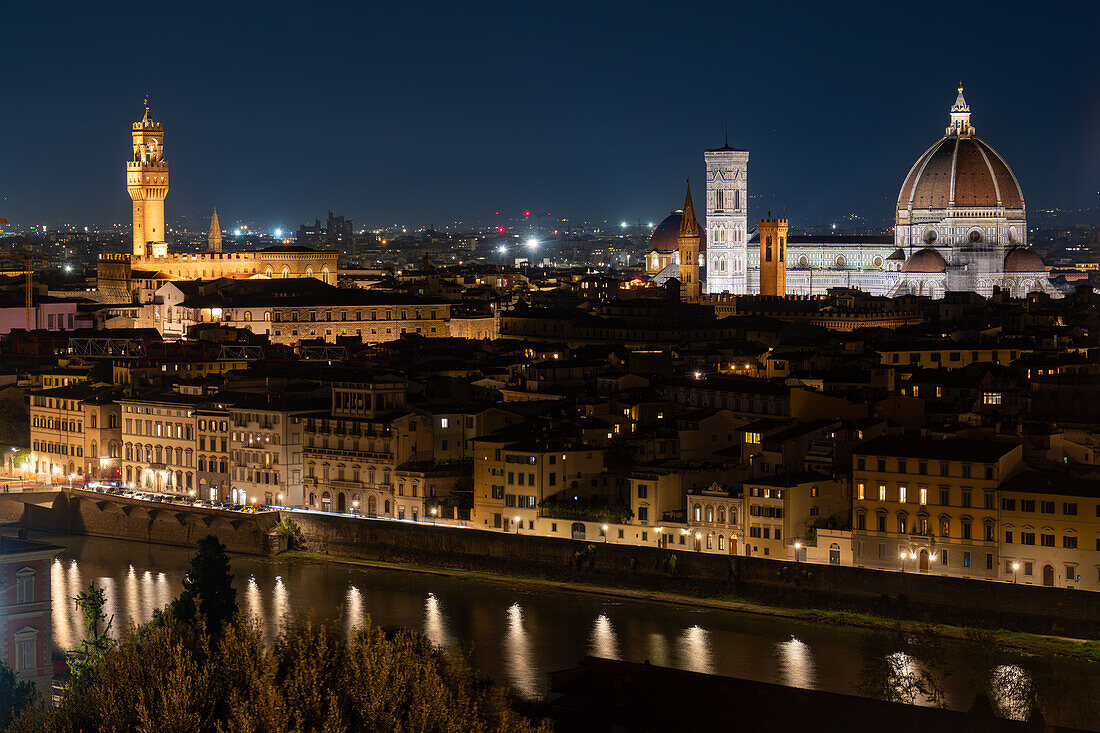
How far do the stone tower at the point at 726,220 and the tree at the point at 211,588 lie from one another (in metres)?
47.3

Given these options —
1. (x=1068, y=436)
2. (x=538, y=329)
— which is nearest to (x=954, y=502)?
(x=1068, y=436)

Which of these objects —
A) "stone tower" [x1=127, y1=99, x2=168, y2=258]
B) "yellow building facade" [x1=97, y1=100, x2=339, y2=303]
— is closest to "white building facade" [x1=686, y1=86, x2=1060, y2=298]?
"yellow building facade" [x1=97, y1=100, x2=339, y2=303]

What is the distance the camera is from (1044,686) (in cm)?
1966

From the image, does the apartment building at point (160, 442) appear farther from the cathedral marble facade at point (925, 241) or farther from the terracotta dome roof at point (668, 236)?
the terracotta dome roof at point (668, 236)

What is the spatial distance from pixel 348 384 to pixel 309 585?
4571 millimetres

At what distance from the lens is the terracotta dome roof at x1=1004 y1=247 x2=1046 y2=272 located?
2537 inches

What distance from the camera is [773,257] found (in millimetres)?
67125

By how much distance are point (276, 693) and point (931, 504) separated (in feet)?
38.3

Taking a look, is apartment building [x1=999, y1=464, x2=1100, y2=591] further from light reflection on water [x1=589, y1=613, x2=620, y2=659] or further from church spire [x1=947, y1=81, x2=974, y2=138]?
A: church spire [x1=947, y1=81, x2=974, y2=138]

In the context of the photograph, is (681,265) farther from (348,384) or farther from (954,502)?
(954,502)

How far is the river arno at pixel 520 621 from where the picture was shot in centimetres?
2112

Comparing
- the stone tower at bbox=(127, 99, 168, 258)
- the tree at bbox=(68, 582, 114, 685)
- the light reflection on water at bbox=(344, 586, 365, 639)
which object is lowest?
the light reflection on water at bbox=(344, 586, 365, 639)

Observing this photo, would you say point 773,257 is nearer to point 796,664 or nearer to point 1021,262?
point 1021,262

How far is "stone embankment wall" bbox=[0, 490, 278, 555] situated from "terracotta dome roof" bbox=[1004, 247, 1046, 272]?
40152mm
